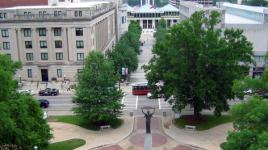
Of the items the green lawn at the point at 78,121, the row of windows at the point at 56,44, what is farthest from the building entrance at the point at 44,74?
the green lawn at the point at 78,121

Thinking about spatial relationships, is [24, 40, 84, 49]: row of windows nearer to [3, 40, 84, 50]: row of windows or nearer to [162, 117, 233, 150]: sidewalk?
[3, 40, 84, 50]: row of windows

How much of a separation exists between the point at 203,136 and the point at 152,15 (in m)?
152

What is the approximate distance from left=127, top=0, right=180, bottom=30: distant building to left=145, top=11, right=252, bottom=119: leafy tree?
142 metres

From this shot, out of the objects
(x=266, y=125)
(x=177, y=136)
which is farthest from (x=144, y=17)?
(x=266, y=125)

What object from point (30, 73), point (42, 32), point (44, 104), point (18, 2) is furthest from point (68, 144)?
point (18, 2)

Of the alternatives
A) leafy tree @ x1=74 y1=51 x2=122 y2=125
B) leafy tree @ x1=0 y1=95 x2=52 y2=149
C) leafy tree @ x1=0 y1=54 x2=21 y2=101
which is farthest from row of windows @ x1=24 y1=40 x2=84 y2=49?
leafy tree @ x1=0 y1=95 x2=52 y2=149

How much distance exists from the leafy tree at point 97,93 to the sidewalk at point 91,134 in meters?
1.93

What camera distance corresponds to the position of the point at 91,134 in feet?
159

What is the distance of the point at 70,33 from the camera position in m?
76.8

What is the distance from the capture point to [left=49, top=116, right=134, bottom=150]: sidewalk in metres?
45.7

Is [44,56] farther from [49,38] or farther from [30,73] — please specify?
[30,73]

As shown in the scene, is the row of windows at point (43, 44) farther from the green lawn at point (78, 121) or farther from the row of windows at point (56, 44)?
the green lawn at point (78, 121)

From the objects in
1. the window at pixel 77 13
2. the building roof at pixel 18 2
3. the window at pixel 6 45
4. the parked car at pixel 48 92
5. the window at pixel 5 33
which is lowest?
the parked car at pixel 48 92

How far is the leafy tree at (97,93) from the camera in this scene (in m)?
48.5
